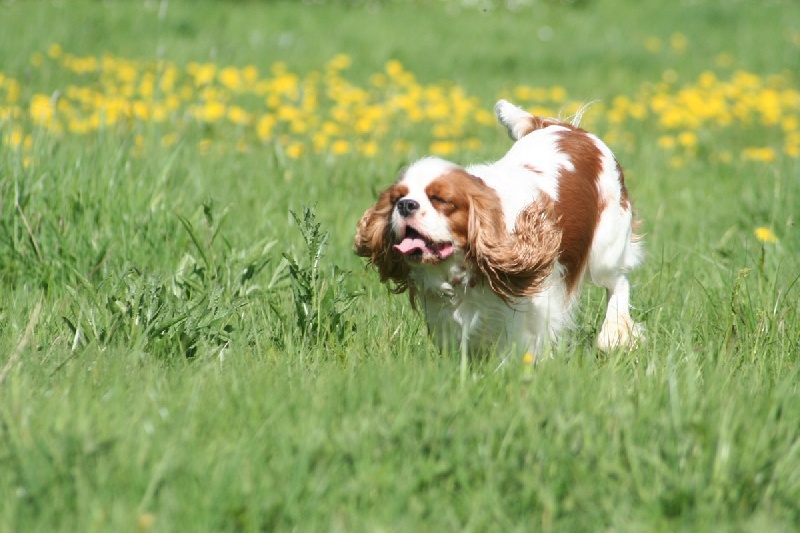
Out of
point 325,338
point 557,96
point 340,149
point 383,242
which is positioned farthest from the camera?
point 557,96

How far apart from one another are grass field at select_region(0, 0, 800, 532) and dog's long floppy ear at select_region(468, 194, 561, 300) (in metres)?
0.30

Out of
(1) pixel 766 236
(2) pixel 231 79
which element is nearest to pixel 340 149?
(2) pixel 231 79

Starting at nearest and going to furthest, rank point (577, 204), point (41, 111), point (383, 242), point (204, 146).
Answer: point (383, 242), point (577, 204), point (41, 111), point (204, 146)

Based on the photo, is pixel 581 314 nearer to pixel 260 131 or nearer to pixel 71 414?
pixel 71 414

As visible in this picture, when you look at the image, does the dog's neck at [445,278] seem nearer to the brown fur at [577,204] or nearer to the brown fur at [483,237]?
the brown fur at [483,237]

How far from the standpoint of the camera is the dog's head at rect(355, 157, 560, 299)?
3195 mm

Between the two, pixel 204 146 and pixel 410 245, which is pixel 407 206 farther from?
pixel 204 146

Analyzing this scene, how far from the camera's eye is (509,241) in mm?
3299

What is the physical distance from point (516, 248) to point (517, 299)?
249mm

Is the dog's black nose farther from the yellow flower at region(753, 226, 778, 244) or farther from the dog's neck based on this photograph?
the yellow flower at region(753, 226, 778, 244)

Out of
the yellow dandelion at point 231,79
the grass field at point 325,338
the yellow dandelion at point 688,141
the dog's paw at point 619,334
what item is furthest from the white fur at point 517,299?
the yellow dandelion at point 231,79

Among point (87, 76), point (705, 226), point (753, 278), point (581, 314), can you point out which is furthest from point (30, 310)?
point (87, 76)

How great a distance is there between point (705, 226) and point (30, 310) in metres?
3.06

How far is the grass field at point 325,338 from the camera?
7.12 feet
